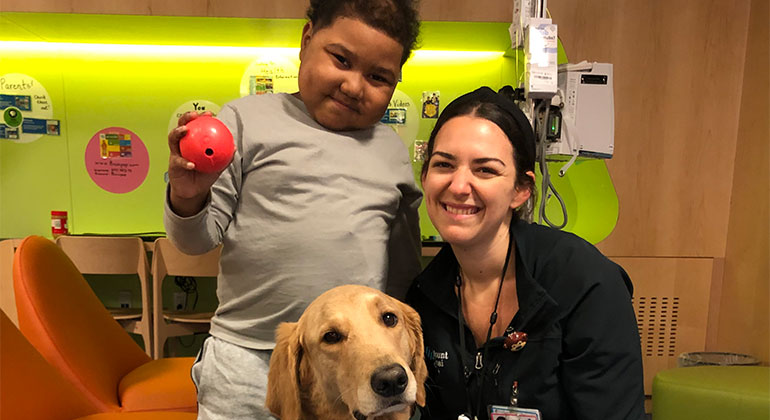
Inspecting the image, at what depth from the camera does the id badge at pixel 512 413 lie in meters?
1.00

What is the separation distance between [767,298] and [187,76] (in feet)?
14.0

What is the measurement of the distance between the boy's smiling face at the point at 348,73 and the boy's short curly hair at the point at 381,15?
0.01 meters

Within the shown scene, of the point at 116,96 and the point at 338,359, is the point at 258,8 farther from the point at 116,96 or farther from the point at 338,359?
the point at 338,359

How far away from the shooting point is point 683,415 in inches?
73.4

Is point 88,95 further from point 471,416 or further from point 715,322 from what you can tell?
point 715,322

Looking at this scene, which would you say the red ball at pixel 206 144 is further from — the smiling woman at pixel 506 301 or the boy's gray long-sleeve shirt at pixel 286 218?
the smiling woman at pixel 506 301

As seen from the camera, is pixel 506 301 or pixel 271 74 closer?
pixel 506 301

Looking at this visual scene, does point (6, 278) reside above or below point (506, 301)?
below

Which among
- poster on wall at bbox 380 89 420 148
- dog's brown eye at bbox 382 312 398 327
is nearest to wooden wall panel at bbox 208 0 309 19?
poster on wall at bbox 380 89 420 148

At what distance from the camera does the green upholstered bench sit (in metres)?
1.71

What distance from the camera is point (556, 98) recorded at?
1.83 m

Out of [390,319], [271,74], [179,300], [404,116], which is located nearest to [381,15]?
[390,319]

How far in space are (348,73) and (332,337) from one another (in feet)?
1.64

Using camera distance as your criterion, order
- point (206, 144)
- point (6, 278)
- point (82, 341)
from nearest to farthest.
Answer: point (206, 144)
point (82, 341)
point (6, 278)
